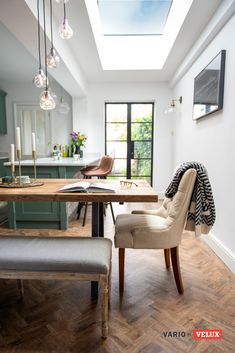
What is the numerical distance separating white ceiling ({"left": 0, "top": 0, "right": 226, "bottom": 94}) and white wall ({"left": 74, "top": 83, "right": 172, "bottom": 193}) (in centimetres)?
21

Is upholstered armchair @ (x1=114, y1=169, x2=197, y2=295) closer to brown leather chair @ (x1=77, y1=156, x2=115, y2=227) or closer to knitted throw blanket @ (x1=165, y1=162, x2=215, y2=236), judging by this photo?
knitted throw blanket @ (x1=165, y1=162, x2=215, y2=236)

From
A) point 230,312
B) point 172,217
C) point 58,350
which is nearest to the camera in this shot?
point 58,350

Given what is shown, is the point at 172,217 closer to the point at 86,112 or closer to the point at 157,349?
the point at 157,349

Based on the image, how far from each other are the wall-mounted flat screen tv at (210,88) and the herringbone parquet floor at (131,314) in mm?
1648

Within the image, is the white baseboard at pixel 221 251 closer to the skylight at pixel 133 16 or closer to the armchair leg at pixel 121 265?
the armchair leg at pixel 121 265

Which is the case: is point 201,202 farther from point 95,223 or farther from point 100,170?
point 100,170

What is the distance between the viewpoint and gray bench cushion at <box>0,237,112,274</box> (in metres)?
1.18

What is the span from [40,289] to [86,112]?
3.81 meters

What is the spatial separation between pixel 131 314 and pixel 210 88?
2326 mm

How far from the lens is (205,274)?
1.95m

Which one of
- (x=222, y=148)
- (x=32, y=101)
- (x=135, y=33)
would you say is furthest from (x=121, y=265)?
(x=32, y=101)

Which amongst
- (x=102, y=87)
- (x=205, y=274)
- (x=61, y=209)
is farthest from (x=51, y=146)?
(x=205, y=274)

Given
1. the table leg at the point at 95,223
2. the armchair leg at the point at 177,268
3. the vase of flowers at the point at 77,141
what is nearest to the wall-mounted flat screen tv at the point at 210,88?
the armchair leg at the point at 177,268

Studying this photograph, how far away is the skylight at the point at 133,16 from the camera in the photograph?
2.80 meters
